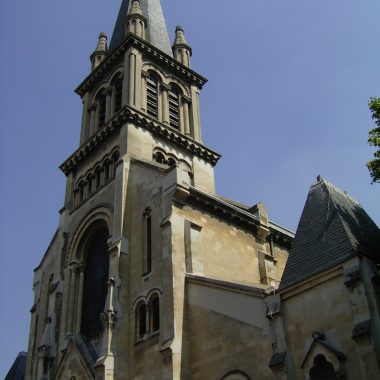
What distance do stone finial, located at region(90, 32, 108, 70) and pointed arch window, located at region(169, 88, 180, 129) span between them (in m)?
6.81

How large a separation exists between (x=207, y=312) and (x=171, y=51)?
25.0 meters

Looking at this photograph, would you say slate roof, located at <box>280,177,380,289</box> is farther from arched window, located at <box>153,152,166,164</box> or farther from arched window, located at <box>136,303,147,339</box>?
arched window, located at <box>153,152,166,164</box>

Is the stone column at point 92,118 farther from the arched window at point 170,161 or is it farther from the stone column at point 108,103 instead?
the arched window at point 170,161

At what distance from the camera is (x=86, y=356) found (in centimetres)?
2658

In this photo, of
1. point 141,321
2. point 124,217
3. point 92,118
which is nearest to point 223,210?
point 124,217

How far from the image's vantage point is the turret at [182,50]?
42188mm

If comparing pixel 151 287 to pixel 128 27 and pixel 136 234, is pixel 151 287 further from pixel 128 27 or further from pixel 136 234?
pixel 128 27

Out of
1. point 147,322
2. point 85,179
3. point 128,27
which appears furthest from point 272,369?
point 128,27

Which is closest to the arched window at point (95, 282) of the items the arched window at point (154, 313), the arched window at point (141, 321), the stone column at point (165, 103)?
the arched window at point (141, 321)

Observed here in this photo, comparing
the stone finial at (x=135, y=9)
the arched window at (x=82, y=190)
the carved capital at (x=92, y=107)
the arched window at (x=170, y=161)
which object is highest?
the stone finial at (x=135, y=9)

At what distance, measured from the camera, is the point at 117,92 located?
37.4 meters

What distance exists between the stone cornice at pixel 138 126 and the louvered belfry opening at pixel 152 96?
238cm

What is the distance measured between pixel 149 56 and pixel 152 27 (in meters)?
5.79

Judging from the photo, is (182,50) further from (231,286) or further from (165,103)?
(231,286)
